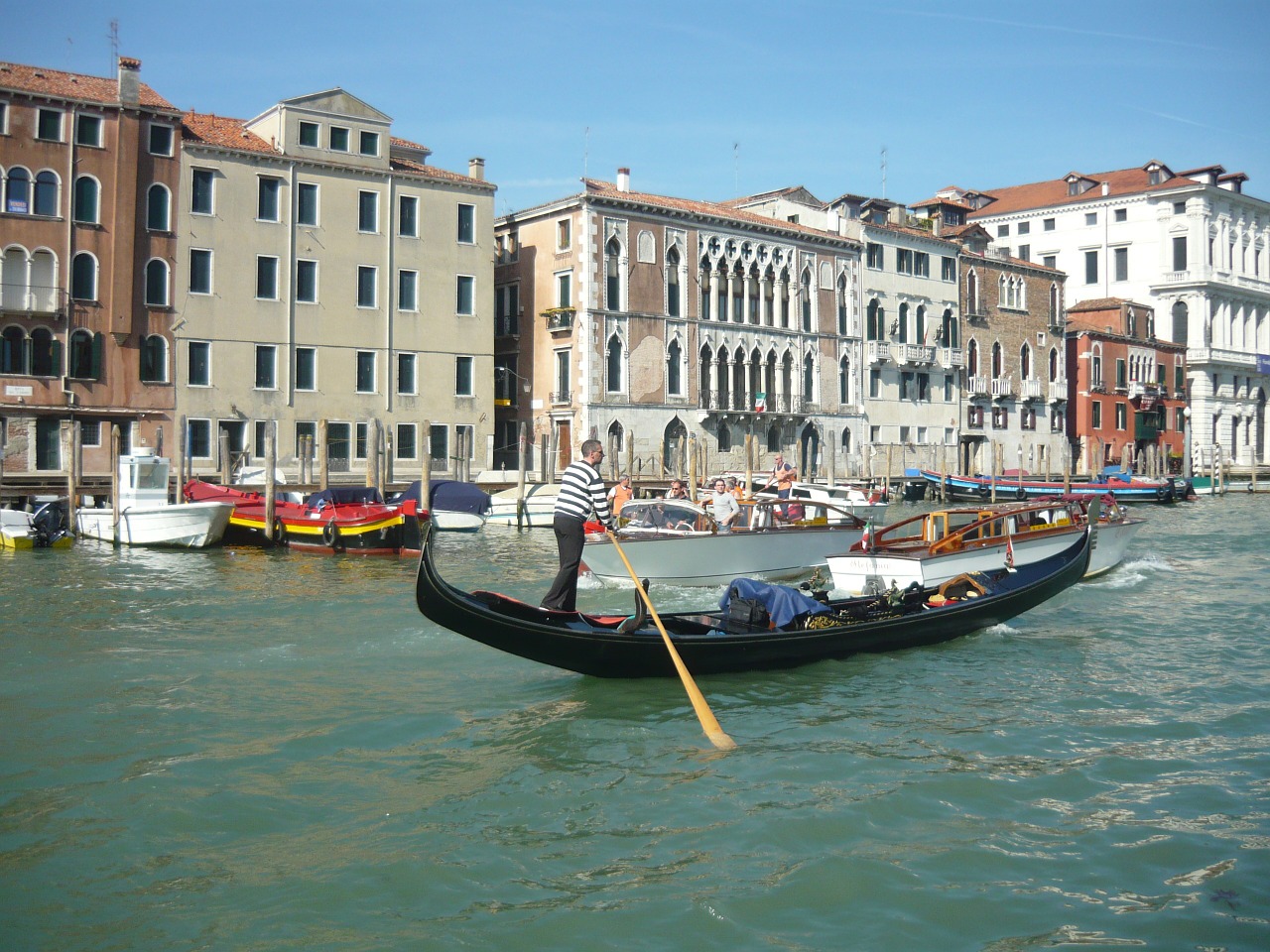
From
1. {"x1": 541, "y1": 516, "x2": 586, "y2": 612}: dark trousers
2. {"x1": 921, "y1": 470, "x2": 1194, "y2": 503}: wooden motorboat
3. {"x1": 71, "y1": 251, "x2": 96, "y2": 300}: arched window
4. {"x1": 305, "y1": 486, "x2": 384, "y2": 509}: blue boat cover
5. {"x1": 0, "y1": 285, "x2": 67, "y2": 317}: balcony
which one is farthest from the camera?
{"x1": 921, "y1": 470, "x2": 1194, "y2": 503}: wooden motorboat

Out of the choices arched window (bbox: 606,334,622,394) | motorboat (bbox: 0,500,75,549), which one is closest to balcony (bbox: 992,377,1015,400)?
arched window (bbox: 606,334,622,394)

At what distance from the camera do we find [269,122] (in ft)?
73.3

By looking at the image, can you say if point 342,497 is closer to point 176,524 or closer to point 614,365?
point 176,524

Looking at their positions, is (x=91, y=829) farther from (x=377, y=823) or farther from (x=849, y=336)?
(x=849, y=336)

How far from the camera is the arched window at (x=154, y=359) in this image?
2050 centimetres

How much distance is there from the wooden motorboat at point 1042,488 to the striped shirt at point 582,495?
21669 mm

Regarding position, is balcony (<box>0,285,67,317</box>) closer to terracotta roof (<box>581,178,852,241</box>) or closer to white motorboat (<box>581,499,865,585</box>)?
terracotta roof (<box>581,178,852,241</box>)

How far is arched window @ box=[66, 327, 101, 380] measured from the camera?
19.9m

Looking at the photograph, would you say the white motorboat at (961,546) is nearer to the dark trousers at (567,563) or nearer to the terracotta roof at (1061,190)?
the dark trousers at (567,563)

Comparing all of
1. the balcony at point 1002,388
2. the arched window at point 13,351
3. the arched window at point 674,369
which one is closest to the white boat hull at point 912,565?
the arched window at point 13,351

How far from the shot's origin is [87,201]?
20.0m

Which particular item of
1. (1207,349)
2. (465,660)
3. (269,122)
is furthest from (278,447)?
(1207,349)

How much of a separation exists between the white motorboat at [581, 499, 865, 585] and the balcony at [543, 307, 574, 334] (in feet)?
41.9

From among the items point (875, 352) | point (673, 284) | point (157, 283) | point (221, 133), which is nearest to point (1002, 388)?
point (875, 352)
